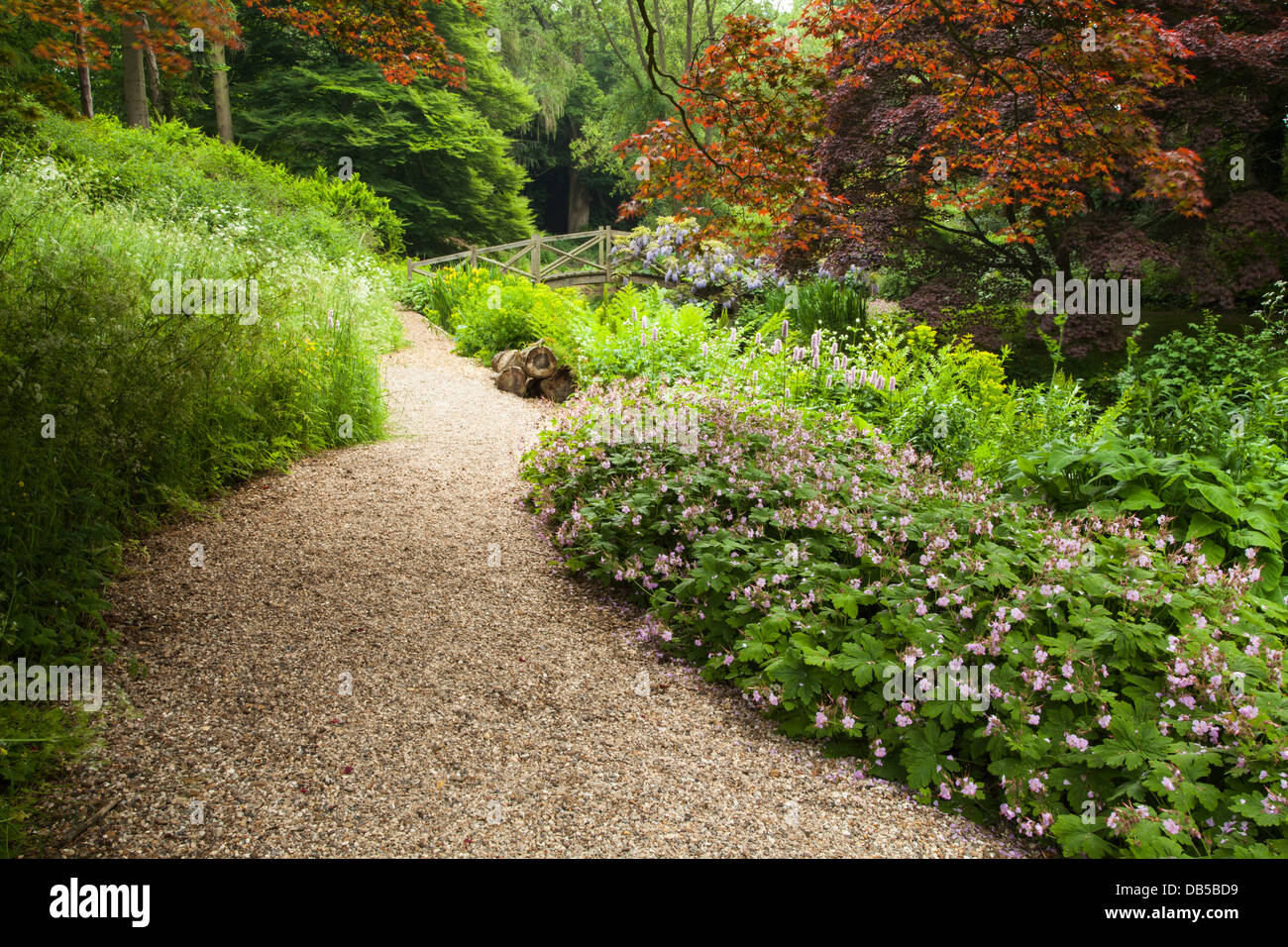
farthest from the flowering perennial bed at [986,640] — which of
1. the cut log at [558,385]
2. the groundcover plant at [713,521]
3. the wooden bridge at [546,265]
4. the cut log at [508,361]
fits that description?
the wooden bridge at [546,265]

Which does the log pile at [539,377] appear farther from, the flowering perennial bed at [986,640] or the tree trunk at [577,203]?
the tree trunk at [577,203]

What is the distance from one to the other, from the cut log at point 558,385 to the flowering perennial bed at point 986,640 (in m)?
4.62

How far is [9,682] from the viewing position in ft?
8.42

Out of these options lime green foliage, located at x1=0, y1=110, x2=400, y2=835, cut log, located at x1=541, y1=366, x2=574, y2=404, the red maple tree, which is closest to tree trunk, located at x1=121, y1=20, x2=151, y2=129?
lime green foliage, located at x1=0, y1=110, x2=400, y2=835

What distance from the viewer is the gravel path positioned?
7.28 feet

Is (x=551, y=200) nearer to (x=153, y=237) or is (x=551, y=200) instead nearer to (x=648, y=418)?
(x=153, y=237)

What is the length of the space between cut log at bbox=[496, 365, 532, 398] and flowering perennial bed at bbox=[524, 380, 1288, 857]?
4.75 m

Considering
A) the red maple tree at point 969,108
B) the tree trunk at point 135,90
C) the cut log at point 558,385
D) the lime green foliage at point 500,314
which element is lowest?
the cut log at point 558,385

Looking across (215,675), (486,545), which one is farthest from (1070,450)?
(215,675)

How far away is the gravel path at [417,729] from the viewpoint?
2.22 meters

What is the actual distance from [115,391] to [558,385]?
191 inches

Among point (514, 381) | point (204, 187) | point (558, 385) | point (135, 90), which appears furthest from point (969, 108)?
point (135, 90)

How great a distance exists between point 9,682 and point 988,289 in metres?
8.24

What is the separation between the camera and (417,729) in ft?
8.84
